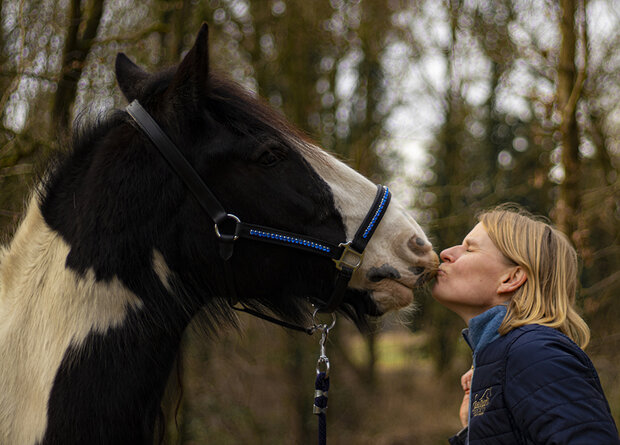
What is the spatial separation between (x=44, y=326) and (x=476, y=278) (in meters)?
1.61

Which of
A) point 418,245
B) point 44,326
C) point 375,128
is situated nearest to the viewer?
point 44,326

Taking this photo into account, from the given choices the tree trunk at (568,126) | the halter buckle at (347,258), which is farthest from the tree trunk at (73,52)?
the tree trunk at (568,126)

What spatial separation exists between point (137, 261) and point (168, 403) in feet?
2.52

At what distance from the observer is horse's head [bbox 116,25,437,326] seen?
6.63 feet

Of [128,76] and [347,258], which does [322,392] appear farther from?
[128,76]

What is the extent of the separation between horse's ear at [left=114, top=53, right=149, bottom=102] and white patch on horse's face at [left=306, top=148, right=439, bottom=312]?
2.58 feet

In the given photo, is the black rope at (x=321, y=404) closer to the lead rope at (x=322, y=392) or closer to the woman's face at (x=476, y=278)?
the lead rope at (x=322, y=392)

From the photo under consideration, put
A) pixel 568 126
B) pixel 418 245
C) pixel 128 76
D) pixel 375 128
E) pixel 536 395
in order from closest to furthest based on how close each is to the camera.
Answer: pixel 536 395 → pixel 418 245 → pixel 128 76 → pixel 568 126 → pixel 375 128

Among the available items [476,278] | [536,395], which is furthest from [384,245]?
[536,395]

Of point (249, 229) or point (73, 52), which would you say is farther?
point (73, 52)

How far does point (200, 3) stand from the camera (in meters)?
7.08

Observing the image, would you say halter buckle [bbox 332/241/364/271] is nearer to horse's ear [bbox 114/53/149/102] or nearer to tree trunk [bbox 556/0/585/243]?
horse's ear [bbox 114/53/149/102]

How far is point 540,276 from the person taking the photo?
208 centimetres

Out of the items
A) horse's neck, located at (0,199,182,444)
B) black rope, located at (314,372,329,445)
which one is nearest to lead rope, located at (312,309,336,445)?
black rope, located at (314,372,329,445)
